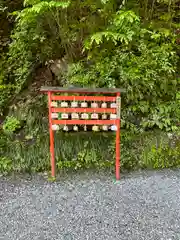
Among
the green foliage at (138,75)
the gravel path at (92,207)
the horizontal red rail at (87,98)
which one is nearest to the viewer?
the gravel path at (92,207)

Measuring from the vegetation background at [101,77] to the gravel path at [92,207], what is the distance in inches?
12.4

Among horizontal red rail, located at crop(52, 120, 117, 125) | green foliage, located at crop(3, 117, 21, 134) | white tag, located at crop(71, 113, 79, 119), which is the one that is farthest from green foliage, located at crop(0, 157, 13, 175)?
white tag, located at crop(71, 113, 79, 119)

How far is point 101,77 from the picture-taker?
12.7 ft

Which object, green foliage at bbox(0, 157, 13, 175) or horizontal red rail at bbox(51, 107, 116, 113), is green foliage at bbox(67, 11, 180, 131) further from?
green foliage at bbox(0, 157, 13, 175)

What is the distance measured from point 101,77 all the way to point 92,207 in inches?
69.2

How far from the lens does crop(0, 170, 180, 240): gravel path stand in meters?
2.49

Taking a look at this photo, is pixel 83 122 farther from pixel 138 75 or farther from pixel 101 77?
pixel 138 75

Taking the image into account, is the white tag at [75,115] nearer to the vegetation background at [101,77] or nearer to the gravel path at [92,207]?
the vegetation background at [101,77]

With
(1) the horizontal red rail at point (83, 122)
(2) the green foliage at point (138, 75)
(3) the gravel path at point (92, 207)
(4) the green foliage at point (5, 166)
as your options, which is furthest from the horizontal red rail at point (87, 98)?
(4) the green foliage at point (5, 166)

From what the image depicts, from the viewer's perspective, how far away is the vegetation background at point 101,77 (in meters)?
3.69

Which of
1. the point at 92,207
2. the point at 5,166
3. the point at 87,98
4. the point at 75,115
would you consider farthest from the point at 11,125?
the point at 92,207

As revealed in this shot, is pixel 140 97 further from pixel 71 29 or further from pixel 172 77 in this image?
pixel 71 29

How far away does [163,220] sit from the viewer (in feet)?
8.71

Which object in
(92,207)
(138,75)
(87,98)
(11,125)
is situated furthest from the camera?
(11,125)
